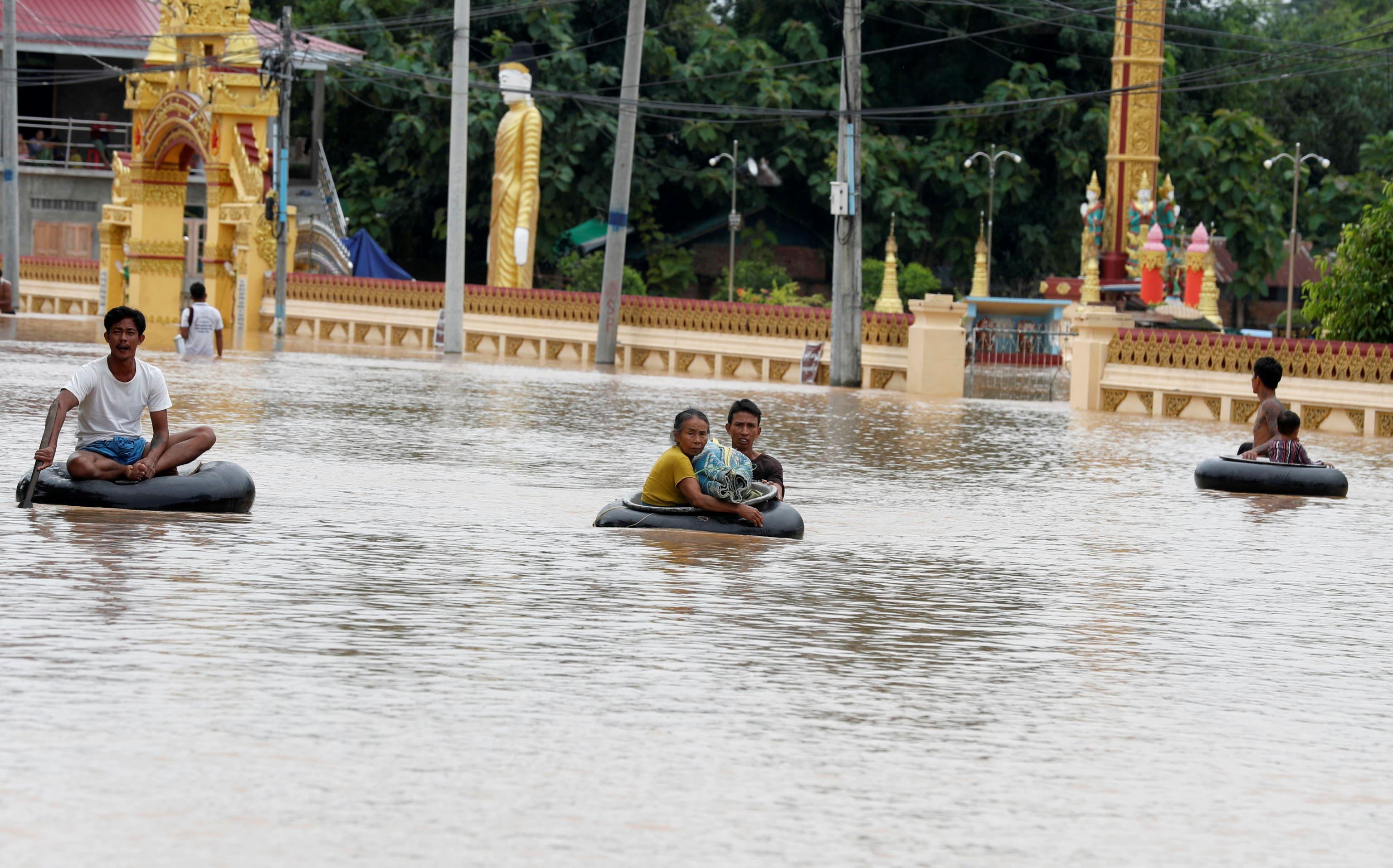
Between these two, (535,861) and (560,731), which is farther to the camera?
(560,731)

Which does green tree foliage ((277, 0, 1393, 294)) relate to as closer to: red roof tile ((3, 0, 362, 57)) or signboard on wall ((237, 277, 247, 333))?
red roof tile ((3, 0, 362, 57))

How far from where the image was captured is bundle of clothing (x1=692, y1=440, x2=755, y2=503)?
476 inches

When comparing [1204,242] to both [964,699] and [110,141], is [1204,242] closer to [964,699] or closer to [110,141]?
[110,141]

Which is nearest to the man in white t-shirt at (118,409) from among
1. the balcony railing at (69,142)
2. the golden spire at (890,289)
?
the golden spire at (890,289)

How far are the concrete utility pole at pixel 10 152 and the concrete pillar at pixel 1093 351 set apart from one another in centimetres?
2732

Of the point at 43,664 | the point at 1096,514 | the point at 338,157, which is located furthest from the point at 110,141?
the point at 43,664

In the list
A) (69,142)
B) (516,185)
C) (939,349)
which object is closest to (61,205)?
(69,142)

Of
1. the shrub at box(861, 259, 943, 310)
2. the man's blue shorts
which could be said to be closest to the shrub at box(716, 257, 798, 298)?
the shrub at box(861, 259, 943, 310)

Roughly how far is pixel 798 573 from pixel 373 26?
49263 millimetres

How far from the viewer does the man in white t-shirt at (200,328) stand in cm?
3027

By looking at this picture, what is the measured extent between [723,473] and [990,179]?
1737 inches

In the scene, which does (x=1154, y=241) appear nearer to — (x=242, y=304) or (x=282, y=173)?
(x=282, y=173)

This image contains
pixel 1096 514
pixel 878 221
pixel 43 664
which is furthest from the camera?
pixel 878 221

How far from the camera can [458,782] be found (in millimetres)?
5898
